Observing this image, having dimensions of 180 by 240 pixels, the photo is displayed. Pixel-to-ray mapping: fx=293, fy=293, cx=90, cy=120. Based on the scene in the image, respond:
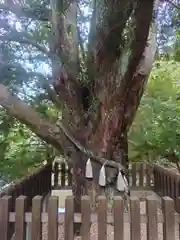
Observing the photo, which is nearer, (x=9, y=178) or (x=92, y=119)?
(x=92, y=119)

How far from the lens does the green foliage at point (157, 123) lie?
4859 mm

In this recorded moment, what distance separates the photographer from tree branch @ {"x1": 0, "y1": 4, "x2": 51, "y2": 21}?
13.3 feet

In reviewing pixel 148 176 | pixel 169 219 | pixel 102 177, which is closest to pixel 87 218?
pixel 169 219

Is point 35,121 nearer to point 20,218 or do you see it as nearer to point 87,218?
point 20,218

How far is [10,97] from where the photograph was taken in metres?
3.58

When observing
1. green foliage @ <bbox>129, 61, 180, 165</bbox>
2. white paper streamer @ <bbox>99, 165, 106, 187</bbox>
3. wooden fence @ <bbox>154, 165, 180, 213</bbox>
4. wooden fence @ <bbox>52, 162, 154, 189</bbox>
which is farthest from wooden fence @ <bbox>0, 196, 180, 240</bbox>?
wooden fence @ <bbox>52, 162, 154, 189</bbox>

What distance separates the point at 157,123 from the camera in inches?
196

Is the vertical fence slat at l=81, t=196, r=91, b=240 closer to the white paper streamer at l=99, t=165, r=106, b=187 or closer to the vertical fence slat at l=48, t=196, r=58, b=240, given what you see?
the vertical fence slat at l=48, t=196, r=58, b=240

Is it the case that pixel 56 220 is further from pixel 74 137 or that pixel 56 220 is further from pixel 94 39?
pixel 94 39

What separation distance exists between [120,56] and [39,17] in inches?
61.0

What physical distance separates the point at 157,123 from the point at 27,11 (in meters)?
2.71

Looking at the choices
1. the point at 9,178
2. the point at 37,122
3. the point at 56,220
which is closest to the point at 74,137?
the point at 37,122

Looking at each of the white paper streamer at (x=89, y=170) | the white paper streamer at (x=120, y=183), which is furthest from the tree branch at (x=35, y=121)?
the white paper streamer at (x=120, y=183)

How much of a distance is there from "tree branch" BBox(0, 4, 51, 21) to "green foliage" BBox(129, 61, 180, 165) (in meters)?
2.29
